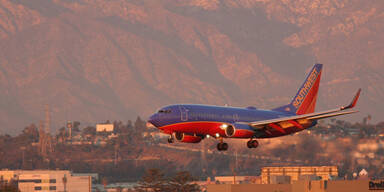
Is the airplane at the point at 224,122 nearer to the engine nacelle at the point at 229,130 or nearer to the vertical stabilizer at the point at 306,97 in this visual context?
the engine nacelle at the point at 229,130

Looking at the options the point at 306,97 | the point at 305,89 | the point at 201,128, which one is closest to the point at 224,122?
the point at 201,128

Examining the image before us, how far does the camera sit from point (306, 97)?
129500 millimetres

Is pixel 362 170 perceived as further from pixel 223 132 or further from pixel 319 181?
pixel 223 132

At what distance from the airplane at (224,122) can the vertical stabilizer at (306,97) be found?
14.7 feet

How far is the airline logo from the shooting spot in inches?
5074

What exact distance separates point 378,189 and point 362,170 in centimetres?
3046

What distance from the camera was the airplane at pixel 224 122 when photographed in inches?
4348

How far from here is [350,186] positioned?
165250 millimetres

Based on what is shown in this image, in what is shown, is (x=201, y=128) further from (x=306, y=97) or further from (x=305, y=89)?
(x=305, y=89)

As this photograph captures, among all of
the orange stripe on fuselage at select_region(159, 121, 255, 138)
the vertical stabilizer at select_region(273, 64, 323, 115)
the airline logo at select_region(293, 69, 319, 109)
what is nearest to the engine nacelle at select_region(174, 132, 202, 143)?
the orange stripe on fuselage at select_region(159, 121, 255, 138)

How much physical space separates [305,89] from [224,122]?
19010 mm

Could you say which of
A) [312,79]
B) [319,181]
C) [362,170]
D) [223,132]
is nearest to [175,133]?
[223,132]

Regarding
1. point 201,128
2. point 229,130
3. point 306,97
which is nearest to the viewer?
point 201,128

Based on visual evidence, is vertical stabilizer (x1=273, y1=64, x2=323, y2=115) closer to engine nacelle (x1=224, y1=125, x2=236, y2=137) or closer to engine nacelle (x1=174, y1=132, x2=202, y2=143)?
engine nacelle (x1=224, y1=125, x2=236, y2=137)
